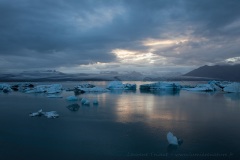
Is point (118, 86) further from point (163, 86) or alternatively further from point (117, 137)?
point (117, 137)

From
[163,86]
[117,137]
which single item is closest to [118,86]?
[163,86]

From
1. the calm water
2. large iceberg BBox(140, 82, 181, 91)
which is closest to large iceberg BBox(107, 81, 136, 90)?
large iceberg BBox(140, 82, 181, 91)

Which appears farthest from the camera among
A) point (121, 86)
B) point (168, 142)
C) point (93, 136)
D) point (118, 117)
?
point (121, 86)

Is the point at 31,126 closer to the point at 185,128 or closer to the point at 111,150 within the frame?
the point at 111,150

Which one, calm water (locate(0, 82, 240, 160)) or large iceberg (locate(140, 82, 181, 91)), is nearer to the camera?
calm water (locate(0, 82, 240, 160))

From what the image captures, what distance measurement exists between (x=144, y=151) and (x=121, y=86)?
23.5 metres

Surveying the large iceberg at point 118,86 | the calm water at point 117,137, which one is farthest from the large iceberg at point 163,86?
the calm water at point 117,137

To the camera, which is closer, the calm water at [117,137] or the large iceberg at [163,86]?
the calm water at [117,137]

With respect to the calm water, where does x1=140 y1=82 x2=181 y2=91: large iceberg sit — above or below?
above

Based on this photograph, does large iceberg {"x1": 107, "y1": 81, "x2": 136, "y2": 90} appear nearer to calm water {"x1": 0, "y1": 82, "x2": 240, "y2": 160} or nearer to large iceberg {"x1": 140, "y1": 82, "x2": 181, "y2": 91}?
large iceberg {"x1": 140, "y1": 82, "x2": 181, "y2": 91}

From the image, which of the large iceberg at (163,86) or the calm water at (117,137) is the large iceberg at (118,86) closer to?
the large iceberg at (163,86)

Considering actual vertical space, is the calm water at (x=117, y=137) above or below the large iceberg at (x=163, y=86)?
below

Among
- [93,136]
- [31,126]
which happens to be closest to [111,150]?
[93,136]

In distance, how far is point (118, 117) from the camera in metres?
8.49
